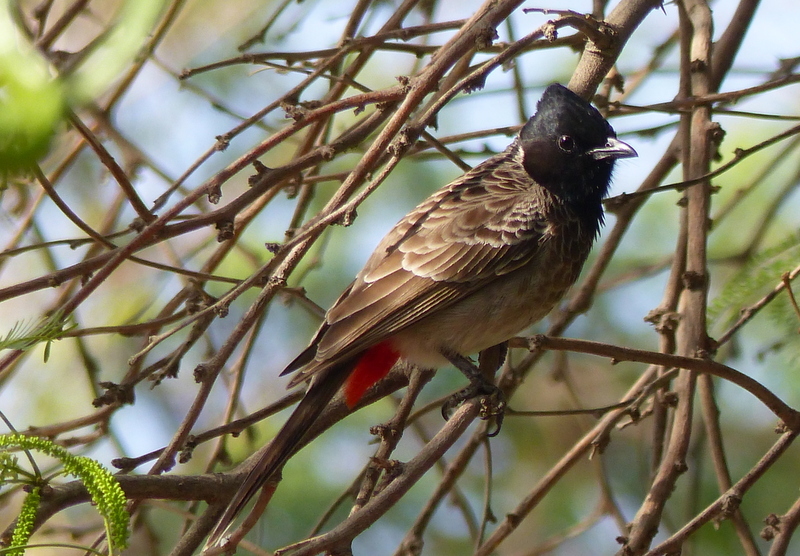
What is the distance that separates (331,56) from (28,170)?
214 centimetres

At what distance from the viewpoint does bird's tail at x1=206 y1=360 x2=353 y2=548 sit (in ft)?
7.25

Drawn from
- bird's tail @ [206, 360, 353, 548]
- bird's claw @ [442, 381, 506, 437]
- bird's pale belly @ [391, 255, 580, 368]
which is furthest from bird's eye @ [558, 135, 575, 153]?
bird's tail @ [206, 360, 353, 548]

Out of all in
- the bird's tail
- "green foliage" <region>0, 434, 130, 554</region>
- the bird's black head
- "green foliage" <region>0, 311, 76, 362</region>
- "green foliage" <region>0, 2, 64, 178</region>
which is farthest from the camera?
the bird's black head

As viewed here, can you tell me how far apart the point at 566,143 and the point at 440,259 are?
60 cm

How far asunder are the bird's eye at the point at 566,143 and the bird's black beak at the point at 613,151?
0.07m

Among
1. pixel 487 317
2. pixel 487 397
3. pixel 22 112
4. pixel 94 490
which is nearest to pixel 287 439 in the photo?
pixel 487 397

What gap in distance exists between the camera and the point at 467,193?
3082mm

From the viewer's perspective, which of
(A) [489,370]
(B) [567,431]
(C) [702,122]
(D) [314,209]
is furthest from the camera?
(B) [567,431]

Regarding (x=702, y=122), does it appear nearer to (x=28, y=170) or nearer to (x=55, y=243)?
(x=55, y=243)

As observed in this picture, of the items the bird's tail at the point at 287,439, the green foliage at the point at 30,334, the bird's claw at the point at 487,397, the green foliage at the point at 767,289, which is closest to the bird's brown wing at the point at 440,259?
the bird's tail at the point at 287,439

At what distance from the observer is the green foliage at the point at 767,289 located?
281 cm

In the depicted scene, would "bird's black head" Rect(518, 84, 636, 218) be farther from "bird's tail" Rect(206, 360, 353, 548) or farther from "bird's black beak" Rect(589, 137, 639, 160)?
"bird's tail" Rect(206, 360, 353, 548)

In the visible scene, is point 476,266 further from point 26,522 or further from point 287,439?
point 26,522

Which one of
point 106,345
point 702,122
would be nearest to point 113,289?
point 106,345
